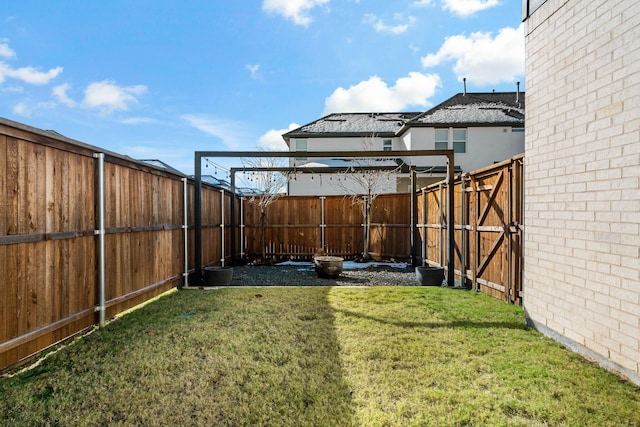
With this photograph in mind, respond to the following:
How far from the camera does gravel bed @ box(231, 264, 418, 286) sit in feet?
23.2

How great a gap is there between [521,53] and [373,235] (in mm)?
6881

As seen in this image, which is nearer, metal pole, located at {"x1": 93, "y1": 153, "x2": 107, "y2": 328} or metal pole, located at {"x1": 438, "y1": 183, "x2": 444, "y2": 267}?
metal pole, located at {"x1": 93, "y1": 153, "x2": 107, "y2": 328}

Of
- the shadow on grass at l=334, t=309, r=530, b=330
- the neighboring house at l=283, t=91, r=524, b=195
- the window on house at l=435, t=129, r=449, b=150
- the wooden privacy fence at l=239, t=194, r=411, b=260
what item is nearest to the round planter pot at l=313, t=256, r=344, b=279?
the wooden privacy fence at l=239, t=194, r=411, b=260

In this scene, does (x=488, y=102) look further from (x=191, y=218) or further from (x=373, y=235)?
(x=191, y=218)

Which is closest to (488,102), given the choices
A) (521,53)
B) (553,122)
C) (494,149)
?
(494,149)

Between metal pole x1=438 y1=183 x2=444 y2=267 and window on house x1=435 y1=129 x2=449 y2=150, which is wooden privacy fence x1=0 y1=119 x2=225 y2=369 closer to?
metal pole x1=438 y1=183 x2=444 y2=267

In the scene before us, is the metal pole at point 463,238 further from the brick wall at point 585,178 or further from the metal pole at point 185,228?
the metal pole at point 185,228

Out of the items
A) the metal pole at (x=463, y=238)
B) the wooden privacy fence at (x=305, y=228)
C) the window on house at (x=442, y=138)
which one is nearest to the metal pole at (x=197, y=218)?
the wooden privacy fence at (x=305, y=228)

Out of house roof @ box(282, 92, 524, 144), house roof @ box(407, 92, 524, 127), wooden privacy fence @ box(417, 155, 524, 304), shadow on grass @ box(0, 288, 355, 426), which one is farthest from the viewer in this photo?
house roof @ box(282, 92, 524, 144)

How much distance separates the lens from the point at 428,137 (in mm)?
14508

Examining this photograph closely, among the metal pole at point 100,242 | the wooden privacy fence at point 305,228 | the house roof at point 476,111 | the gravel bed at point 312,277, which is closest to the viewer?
the metal pole at point 100,242

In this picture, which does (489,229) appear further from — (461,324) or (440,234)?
(461,324)

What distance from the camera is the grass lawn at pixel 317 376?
210 cm

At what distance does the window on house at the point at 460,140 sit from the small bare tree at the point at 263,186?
789 cm
